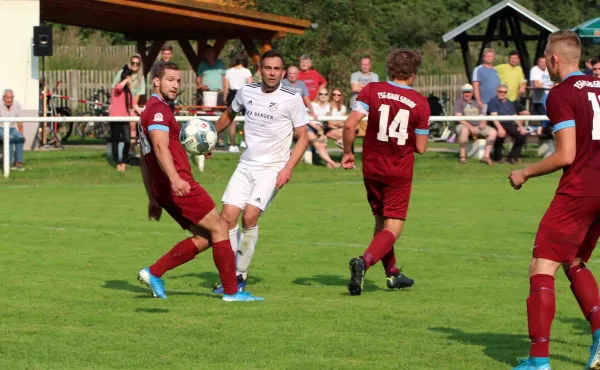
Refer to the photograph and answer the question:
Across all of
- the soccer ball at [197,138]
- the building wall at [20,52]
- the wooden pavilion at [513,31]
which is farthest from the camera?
the wooden pavilion at [513,31]

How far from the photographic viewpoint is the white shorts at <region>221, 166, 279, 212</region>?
1012 centimetres

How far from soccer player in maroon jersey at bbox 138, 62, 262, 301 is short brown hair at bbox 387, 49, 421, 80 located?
5.92 feet

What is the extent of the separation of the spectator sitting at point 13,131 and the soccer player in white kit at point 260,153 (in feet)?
36.0

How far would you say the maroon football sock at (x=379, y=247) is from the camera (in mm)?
9867

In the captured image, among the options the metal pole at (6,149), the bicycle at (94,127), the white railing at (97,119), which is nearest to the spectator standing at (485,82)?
the white railing at (97,119)

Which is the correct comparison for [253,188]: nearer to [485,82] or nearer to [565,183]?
[565,183]

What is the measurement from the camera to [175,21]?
28.8 m

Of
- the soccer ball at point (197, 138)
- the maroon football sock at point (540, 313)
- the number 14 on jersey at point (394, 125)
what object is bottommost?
the maroon football sock at point (540, 313)

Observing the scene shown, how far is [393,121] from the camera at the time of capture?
32.7ft

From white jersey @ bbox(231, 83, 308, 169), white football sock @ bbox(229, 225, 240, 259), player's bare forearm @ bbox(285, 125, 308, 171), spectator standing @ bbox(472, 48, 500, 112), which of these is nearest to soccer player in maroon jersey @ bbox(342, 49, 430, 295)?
player's bare forearm @ bbox(285, 125, 308, 171)

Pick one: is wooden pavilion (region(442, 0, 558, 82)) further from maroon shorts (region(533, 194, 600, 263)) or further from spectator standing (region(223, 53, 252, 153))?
maroon shorts (region(533, 194, 600, 263))

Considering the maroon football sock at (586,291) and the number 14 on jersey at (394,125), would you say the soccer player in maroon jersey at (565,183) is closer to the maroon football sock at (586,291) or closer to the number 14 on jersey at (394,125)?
the maroon football sock at (586,291)

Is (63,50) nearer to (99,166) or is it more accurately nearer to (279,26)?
(279,26)

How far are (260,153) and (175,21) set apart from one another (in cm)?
1912
